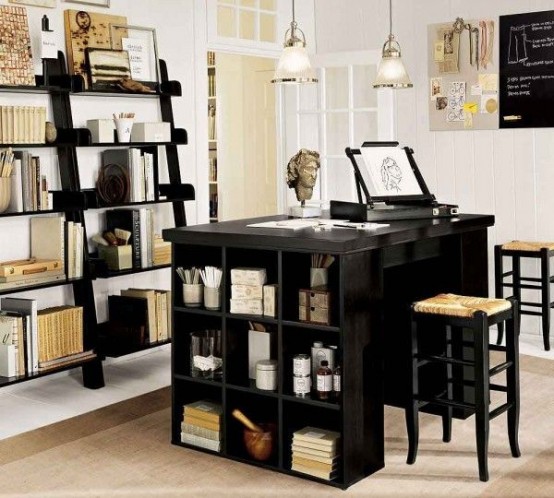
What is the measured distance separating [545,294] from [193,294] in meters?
2.76

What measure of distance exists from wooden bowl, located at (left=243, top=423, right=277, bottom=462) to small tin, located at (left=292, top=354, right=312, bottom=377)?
12.3 inches

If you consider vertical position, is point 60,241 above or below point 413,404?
above

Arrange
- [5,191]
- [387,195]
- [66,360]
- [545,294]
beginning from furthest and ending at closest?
[545,294]
[66,360]
[5,191]
[387,195]

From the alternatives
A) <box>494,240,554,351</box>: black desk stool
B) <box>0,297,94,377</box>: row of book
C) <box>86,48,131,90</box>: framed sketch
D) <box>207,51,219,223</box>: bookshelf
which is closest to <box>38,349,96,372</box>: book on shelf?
<box>0,297,94,377</box>: row of book

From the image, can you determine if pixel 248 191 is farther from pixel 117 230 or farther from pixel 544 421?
pixel 544 421

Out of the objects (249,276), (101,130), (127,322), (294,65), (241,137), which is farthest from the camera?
(241,137)

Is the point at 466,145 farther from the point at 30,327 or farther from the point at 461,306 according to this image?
the point at 30,327

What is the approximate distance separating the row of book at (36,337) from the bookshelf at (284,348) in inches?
42.9

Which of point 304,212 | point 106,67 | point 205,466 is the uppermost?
point 106,67

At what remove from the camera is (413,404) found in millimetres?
3711

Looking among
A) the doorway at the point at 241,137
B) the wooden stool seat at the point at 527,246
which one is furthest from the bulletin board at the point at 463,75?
the doorway at the point at 241,137

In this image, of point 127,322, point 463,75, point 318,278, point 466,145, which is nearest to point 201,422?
point 318,278

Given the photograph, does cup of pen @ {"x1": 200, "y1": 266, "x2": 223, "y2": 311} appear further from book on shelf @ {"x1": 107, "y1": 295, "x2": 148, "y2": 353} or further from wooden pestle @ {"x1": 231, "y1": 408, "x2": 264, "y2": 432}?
book on shelf @ {"x1": 107, "y1": 295, "x2": 148, "y2": 353}

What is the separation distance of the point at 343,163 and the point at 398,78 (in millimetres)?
2129
